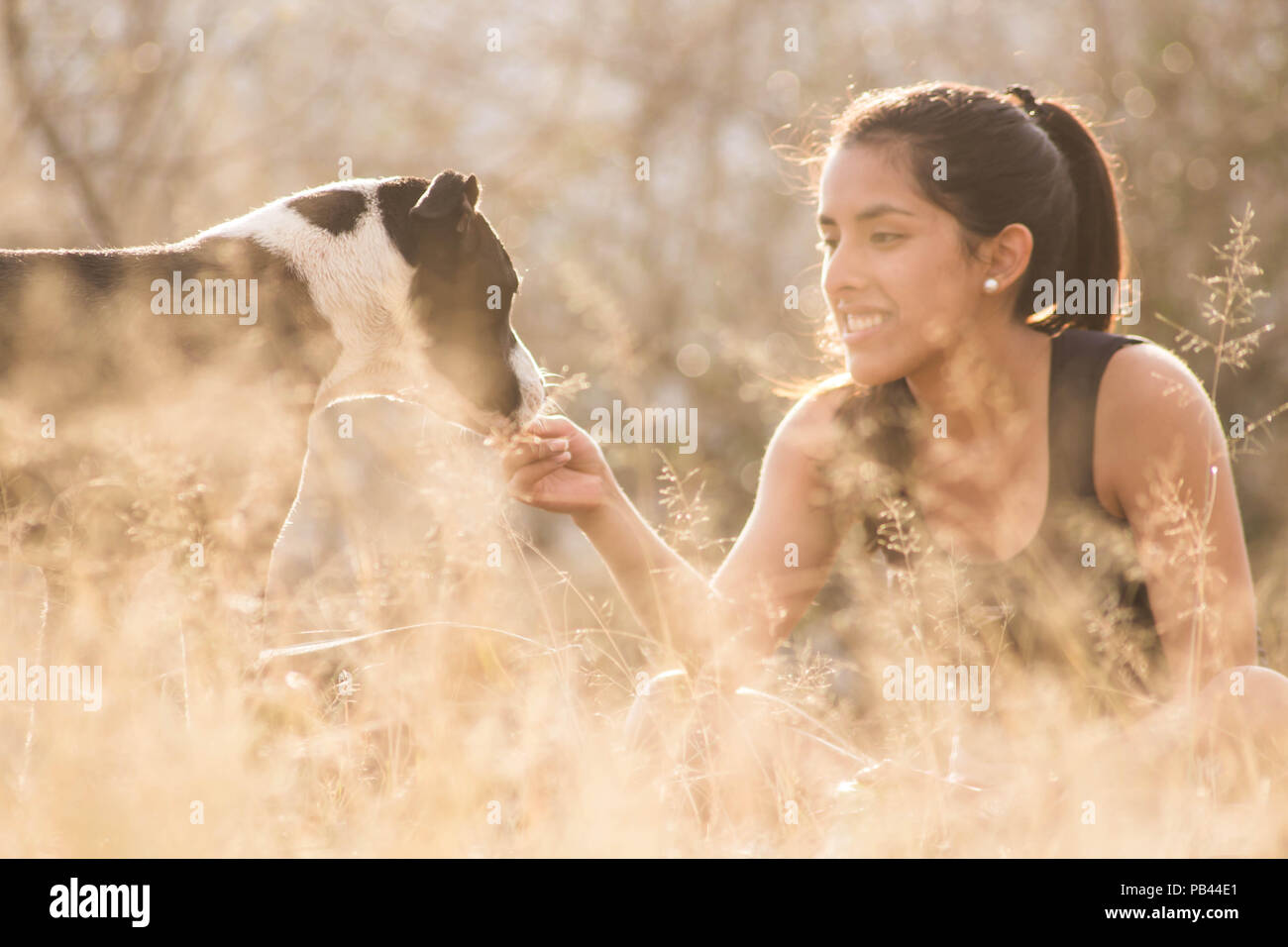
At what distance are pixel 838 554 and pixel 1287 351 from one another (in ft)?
17.2

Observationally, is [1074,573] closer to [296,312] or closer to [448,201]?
[448,201]

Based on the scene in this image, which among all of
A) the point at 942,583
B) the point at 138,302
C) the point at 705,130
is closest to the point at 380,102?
the point at 705,130

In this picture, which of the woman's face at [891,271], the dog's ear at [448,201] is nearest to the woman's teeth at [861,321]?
the woman's face at [891,271]

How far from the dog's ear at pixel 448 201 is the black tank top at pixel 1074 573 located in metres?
1.41

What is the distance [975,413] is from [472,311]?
142 centimetres

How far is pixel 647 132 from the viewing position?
1019 cm

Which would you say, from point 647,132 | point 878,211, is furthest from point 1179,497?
point 647,132

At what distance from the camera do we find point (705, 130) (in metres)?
10.0

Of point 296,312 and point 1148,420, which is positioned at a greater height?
point 296,312

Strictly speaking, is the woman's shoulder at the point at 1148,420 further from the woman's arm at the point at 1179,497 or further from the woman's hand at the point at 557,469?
the woman's hand at the point at 557,469

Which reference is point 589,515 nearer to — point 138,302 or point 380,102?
point 138,302

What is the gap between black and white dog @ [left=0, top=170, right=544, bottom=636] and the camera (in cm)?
290

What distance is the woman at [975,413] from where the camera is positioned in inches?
114

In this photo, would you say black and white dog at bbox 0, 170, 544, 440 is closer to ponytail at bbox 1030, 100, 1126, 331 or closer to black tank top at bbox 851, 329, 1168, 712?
black tank top at bbox 851, 329, 1168, 712
